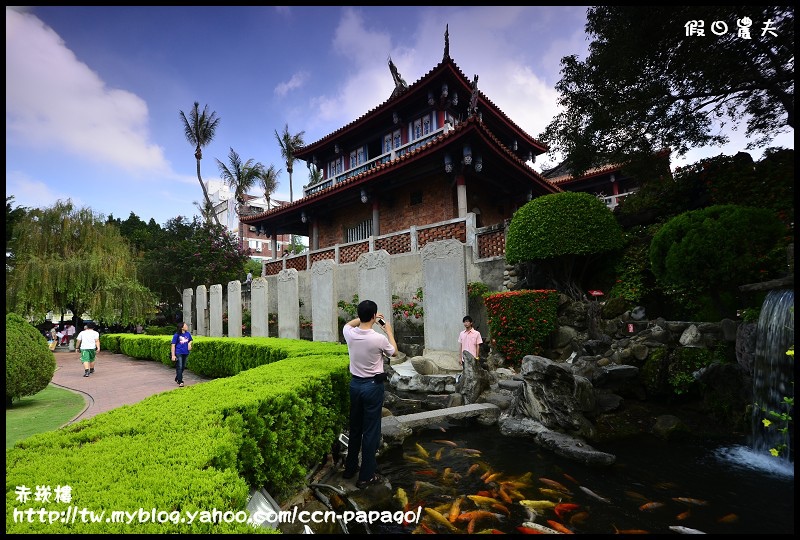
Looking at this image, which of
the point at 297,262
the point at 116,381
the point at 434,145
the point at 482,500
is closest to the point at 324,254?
the point at 297,262

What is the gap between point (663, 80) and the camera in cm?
822

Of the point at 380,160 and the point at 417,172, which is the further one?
the point at 380,160

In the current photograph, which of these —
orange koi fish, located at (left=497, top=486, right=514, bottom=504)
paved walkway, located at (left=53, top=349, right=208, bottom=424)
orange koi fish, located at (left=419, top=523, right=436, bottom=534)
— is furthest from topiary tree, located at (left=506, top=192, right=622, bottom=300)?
paved walkway, located at (left=53, top=349, right=208, bottom=424)

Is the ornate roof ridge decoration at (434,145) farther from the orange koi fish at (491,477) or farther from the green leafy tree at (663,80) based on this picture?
the orange koi fish at (491,477)

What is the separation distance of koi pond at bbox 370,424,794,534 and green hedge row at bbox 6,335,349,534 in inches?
42.8

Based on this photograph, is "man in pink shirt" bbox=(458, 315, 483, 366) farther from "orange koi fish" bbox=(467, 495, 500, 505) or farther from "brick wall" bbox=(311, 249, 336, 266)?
"brick wall" bbox=(311, 249, 336, 266)

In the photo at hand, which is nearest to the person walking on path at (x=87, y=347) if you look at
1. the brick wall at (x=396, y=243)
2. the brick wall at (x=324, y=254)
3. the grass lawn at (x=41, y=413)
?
the grass lawn at (x=41, y=413)

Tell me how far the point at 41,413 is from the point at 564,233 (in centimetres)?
1097

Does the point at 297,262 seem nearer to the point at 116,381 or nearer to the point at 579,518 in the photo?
the point at 116,381

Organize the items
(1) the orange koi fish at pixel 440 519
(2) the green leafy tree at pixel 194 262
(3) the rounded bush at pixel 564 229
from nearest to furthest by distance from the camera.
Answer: (1) the orange koi fish at pixel 440 519
(3) the rounded bush at pixel 564 229
(2) the green leafy tree at pixel 194 262

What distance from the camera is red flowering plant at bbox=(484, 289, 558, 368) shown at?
802 cm

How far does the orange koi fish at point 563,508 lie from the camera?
334 cm

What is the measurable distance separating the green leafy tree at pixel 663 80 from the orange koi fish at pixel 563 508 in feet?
24.6

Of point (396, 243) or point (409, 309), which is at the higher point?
point (396, 243)
